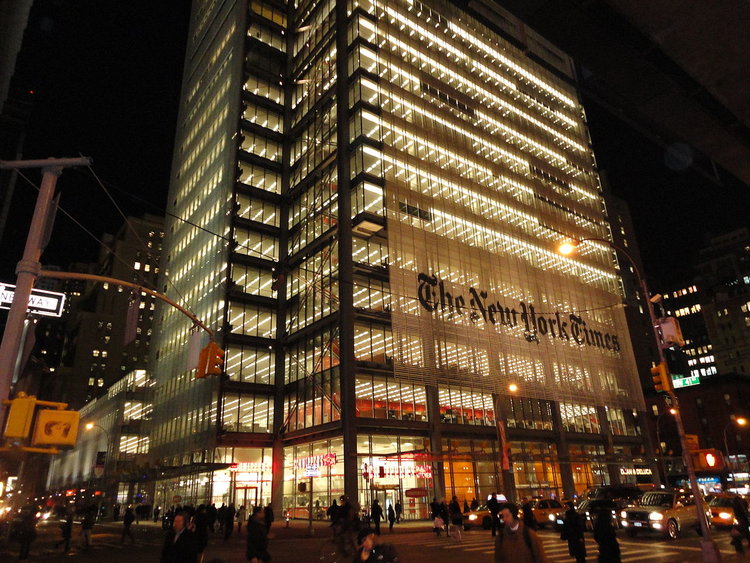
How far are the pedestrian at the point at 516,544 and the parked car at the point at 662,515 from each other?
59.8 feet

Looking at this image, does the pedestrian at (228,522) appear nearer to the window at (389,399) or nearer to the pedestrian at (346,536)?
the window at (389,399)

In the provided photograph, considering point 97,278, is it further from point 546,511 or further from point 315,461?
point 315,461

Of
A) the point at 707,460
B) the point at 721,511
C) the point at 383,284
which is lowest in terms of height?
the point at 721,511

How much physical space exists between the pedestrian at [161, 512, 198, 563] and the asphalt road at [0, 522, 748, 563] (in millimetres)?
10022

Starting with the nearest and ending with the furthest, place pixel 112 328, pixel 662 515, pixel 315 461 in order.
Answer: pixel 662 515 → pixel 315 461 → pixel 112 328

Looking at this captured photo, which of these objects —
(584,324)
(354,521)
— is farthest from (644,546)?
(584,324)

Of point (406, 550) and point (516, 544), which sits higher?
point (516, 544)

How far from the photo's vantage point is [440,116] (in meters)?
52.6

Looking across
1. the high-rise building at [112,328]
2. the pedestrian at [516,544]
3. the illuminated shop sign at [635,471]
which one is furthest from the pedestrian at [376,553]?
the high-rise building at [112,328]

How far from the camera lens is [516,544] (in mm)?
8234

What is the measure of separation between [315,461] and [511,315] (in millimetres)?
22700

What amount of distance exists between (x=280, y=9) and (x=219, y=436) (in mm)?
50846

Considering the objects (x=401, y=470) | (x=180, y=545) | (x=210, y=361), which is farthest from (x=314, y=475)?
(x=180, y=545)

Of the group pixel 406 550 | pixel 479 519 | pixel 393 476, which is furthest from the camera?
pixel 393 476
